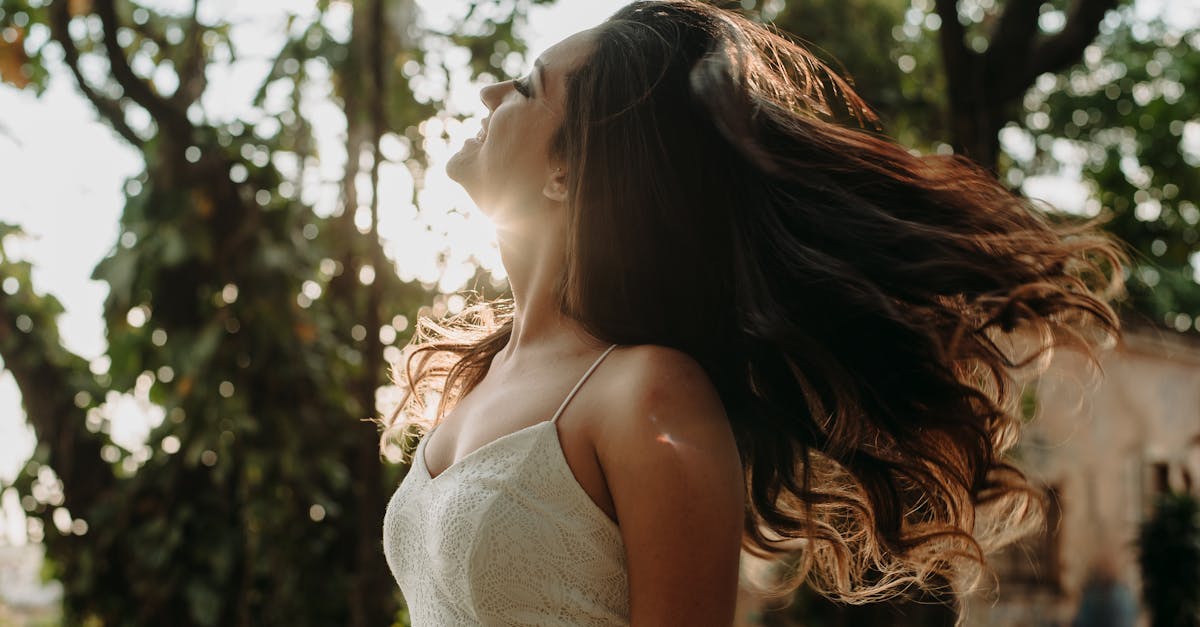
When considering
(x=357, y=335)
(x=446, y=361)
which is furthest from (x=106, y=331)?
(x=446, y=361)

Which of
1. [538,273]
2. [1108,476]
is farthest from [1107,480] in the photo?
[538,273]

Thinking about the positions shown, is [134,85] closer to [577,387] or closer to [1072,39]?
[577,387]

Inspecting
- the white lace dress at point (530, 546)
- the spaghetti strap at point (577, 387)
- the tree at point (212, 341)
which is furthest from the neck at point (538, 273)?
Answer: the tree at point (212, 341)

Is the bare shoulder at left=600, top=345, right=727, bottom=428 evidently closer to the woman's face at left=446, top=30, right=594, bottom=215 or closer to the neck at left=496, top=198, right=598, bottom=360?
the neck at left=496, top=198, right=598, bottom=360

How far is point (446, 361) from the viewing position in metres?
2.32

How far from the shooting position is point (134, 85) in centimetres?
489

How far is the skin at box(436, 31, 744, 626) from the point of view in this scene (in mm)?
1433

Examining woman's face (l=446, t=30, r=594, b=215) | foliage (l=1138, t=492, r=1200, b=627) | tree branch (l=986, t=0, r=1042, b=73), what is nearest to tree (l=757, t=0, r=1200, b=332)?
tree branch (l=986, t=0, r=1042, b=73)

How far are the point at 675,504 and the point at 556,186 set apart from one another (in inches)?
23.3

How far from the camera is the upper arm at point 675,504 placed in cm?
143

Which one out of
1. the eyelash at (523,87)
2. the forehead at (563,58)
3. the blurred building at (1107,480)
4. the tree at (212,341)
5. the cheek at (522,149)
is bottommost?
the blurred building at (1107,480)

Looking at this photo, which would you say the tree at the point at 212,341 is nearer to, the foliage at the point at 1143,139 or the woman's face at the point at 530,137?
the woman's face at the point at 530,137

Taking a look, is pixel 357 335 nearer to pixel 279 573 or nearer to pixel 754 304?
pixel 279 573

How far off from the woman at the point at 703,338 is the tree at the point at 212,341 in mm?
2836
